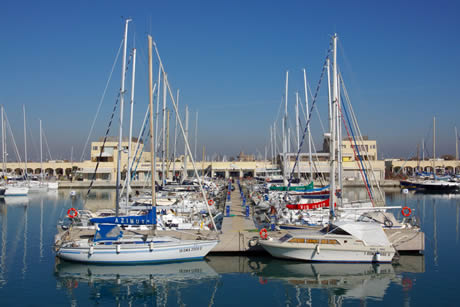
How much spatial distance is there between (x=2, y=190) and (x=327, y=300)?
6114 cm

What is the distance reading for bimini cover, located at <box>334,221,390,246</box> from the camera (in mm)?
22422

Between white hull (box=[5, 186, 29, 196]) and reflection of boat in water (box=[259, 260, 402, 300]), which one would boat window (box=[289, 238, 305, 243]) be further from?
white hull (box=[5, 186, 29, 196])

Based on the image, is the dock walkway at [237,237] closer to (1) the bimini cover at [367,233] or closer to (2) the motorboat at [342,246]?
(2) the motorboat at [342,246]

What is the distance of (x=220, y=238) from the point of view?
24.6m

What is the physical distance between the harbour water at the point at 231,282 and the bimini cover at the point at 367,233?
1.23 meters

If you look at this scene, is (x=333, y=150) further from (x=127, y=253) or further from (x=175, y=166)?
(x=175, y=166)

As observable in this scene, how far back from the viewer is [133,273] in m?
21.3

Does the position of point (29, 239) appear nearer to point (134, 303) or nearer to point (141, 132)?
point (141, 132)

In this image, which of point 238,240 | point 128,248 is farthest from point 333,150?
point 128,248

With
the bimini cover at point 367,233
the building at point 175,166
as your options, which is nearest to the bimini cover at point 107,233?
the bimini cover at point 367,233

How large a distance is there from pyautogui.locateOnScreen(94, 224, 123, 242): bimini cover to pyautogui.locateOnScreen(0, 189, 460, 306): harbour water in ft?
4.86

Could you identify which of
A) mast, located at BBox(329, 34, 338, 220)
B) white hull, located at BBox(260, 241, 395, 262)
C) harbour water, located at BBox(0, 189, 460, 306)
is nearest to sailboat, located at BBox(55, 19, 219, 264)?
harbour water, located at BBox(0, 189, 460, 306)

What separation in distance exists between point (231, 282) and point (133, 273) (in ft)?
16.0

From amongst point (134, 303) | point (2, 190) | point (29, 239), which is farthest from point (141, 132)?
point (2, 190)
